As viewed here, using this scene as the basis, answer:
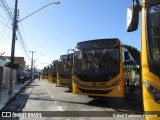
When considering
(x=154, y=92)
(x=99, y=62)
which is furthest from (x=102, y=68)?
(x=154, y=92)

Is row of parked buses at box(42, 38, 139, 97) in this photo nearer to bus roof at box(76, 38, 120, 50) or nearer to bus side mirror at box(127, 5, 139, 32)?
bus roof at box(76, 38, 120, 50)

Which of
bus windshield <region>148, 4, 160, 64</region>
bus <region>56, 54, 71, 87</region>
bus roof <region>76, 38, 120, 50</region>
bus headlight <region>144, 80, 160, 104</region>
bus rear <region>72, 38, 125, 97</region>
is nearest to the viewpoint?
bus headlight <region>144, 80, 160, 104</region>

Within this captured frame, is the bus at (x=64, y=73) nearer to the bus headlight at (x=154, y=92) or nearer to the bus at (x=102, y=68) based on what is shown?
the bus at (x=102, y=68)

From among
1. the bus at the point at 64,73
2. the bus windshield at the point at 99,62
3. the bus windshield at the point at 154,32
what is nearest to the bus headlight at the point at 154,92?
the bus windshield at the point at 154,32

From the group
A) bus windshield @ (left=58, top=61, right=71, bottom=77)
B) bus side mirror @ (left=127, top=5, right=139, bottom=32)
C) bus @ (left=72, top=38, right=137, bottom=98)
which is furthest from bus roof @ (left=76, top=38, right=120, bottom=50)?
bus windshield @ (left=58, top=61, right=71, bottom=77)

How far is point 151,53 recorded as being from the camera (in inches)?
238

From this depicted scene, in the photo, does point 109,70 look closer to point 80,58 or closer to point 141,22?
point 80,58

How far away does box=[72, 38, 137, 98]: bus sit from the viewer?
12.4 metres

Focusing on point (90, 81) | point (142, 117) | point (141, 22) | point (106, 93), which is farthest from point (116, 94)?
point (141, 22)

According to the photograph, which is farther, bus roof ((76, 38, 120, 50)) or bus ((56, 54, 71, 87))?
bus ((56, 54, 71, 87))

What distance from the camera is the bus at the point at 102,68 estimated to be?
12.4 m

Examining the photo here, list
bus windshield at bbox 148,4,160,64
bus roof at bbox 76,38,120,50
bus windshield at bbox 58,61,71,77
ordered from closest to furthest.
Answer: bus windshield at bbox 148,4,160,64
bus roof at bbox 76,38,120,50
bus windshield at bbox 58,61,71,77

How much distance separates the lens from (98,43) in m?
13.3

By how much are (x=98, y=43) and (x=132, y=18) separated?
7070 millimetres
